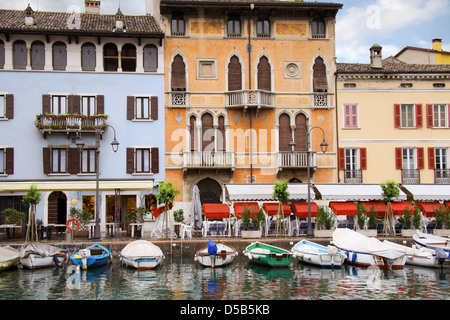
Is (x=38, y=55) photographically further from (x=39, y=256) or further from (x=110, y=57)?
(x=39, y=256)

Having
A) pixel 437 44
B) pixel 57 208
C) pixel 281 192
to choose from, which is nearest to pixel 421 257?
pixel 281 192

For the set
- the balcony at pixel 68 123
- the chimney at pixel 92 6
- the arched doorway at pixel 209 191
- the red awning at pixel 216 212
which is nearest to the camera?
the red awning at pixel 216 212

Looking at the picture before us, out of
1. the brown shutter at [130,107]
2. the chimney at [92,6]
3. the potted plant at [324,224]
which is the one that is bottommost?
the potted plant at [324,224]

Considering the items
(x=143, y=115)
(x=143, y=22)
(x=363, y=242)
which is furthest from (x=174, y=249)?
(x=143, y=22)

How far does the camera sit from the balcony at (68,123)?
116ft

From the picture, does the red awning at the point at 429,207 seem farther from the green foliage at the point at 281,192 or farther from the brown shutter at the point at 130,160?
the brown shutter at the point at 130,160

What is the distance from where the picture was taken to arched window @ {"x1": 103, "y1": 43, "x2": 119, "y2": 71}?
37.1 metres

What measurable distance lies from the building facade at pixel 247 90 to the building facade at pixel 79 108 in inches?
61.0

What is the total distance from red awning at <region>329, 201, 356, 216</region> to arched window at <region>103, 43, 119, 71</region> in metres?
17.2

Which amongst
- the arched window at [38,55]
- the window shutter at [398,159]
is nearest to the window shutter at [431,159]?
the window shutter at [398,159]

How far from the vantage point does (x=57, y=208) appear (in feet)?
118

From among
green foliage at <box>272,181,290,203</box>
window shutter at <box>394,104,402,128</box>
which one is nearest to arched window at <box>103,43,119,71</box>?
green foliage at <box>272,181,290,203</box>

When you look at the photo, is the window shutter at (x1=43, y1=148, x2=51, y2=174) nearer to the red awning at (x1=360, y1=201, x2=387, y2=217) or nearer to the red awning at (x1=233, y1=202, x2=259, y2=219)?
the red awning at (x1=233, y1=202, x2=259, y2=219)
